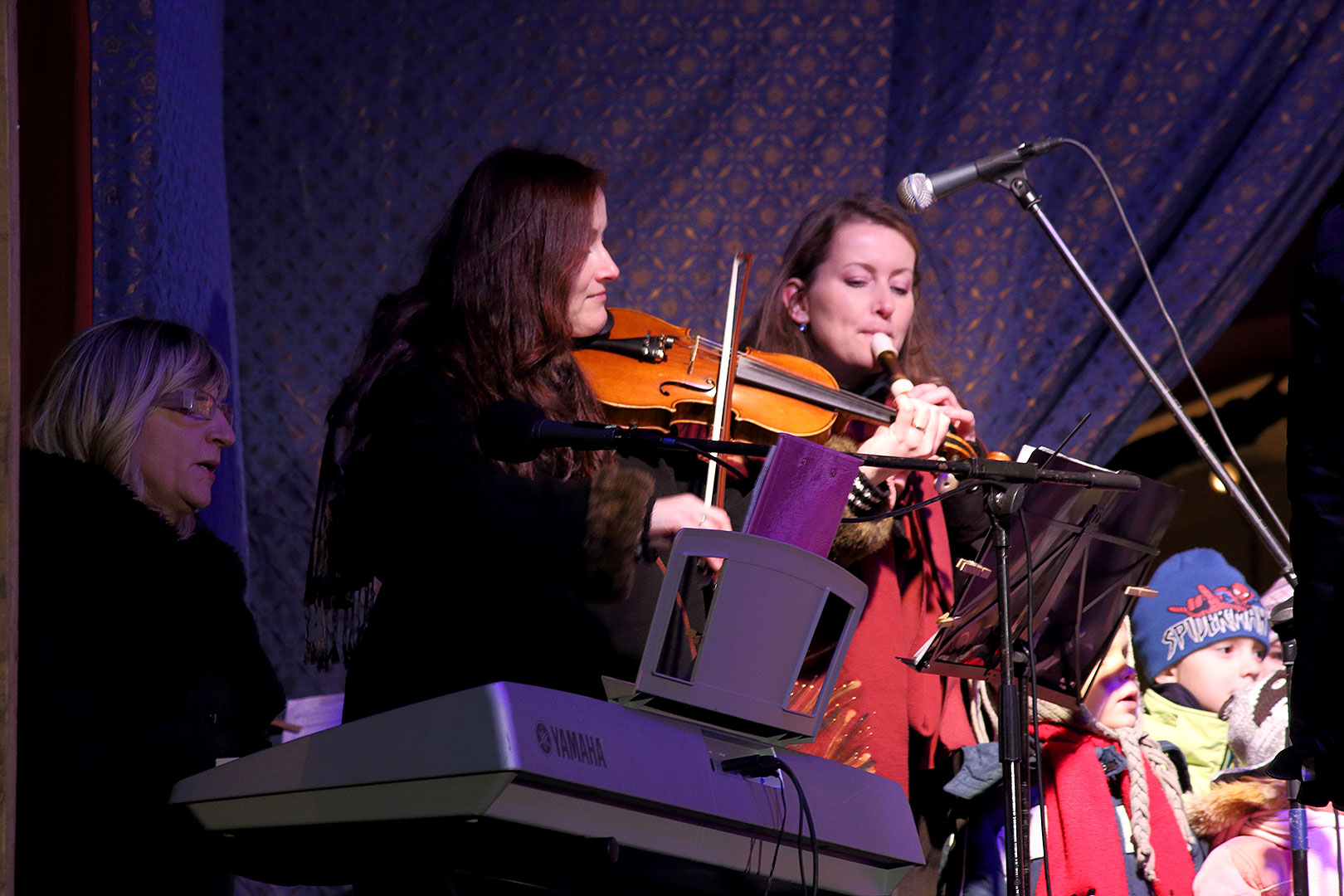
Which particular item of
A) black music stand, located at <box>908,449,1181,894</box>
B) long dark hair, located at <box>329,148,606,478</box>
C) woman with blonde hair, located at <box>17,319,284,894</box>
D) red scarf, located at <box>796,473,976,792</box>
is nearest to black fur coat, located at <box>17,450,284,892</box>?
woman with blonde hair, located at <box>17,319,284,894</box>

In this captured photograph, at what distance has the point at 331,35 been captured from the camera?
3.01 m

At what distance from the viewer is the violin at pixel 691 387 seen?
2154mm

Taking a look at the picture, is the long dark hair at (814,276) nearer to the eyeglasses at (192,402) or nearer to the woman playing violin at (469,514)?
the woman playing violin at (469,514)

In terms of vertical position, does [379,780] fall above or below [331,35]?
below

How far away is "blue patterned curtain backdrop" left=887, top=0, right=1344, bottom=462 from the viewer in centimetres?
334

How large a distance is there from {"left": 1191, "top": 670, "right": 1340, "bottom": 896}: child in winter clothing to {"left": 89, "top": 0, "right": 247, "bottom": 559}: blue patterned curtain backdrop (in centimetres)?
202

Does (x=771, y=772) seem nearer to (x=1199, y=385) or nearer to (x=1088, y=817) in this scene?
(x=1088, y=817)

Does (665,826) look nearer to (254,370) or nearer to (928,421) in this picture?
(928,421)

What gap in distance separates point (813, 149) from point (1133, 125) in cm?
86

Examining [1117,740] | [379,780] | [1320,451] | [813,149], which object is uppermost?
[813,149]

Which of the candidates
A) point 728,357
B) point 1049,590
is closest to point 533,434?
point 728,357

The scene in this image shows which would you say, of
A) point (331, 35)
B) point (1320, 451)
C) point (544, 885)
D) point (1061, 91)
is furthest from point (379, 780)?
point (1061, 91)

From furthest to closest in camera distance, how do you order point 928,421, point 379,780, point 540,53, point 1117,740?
point 540,53, point 1117,740, point 928,421, point 379,780

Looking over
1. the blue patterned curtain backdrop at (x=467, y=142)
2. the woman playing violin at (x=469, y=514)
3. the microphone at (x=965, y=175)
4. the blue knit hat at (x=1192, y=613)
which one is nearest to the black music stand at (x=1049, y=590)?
the woman playing violin at (x=469, y=514)
